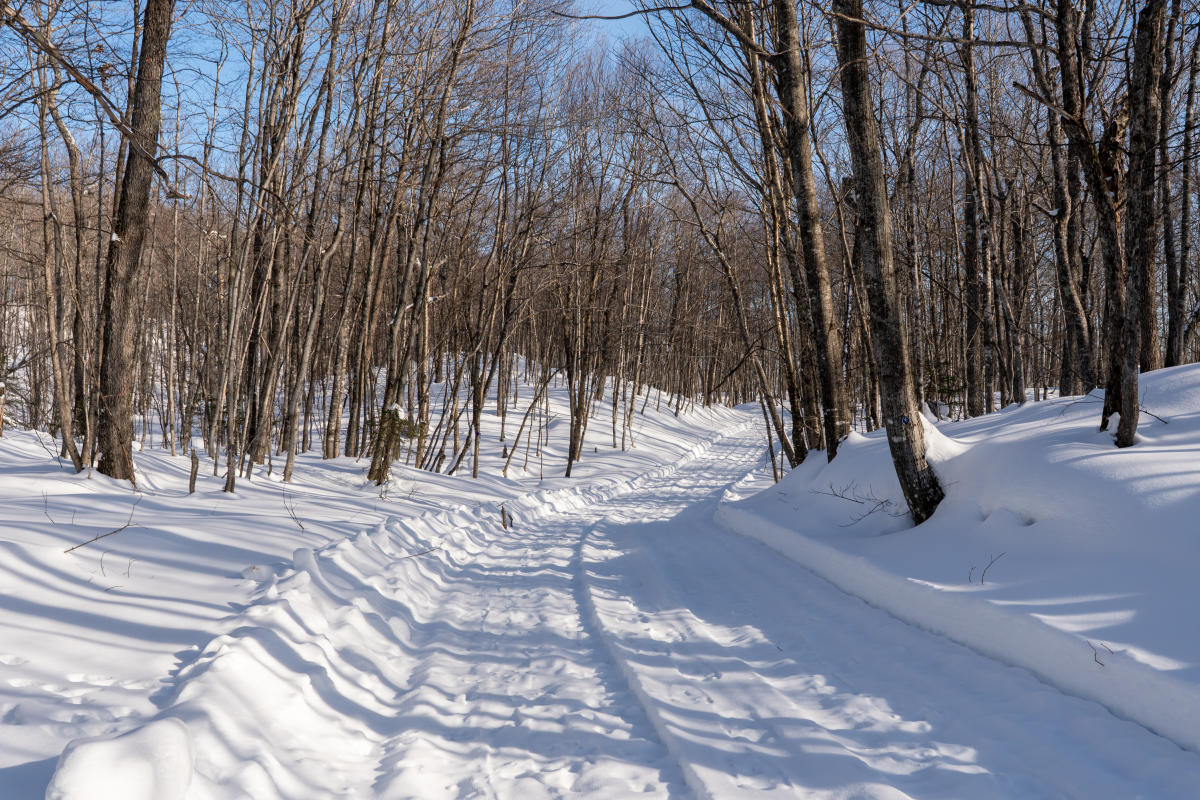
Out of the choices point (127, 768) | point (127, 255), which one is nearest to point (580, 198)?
point (127, 255)

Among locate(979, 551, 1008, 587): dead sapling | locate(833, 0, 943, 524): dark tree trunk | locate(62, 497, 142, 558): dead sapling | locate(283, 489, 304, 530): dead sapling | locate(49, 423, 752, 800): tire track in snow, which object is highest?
locate(833, 0, 943, 524): dark tree trunk

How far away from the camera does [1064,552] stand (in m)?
4.55

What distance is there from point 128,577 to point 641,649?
3612mm

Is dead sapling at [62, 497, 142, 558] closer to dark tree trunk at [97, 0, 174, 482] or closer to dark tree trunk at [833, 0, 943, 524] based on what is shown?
dark tree trunk at [97, 0, 174, 482]

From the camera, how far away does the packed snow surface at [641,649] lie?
282 centimetres

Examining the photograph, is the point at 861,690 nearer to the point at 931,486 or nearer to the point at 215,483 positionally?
the point at 931,486

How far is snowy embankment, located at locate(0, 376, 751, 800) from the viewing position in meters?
2.80

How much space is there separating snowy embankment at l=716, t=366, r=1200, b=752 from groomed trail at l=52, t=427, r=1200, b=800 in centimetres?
18

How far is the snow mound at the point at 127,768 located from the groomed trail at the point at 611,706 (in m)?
0.01

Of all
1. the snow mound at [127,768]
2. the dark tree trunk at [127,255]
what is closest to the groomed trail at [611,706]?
the snow mound at [127,768]

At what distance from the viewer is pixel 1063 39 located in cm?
632

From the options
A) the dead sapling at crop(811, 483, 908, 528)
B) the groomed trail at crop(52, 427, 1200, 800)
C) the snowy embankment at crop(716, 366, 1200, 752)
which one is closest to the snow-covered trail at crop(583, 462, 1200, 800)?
the groomed trail at crop(52, 427, 1200, 800)

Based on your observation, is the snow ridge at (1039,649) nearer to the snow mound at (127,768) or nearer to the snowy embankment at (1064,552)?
the snowy embankment at (1064,552)

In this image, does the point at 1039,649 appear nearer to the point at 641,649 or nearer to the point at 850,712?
the point at 850,712
